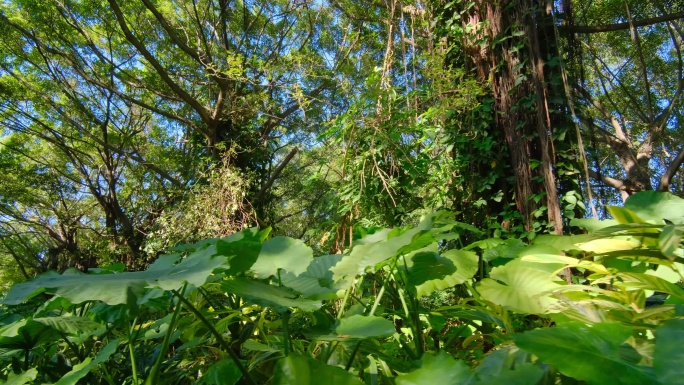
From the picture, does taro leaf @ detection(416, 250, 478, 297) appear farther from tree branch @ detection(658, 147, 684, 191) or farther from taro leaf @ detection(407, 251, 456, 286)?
tree branch @ detection(658, 147, 684, 191)

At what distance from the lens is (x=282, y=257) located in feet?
1.98

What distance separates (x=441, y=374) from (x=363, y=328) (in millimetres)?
116

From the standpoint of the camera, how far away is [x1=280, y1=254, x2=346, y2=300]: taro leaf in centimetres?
50

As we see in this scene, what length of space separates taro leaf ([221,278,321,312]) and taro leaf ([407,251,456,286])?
156 millimetres

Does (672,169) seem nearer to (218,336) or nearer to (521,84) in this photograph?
(521,84)

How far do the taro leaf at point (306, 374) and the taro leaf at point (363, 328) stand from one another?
0.04 metres

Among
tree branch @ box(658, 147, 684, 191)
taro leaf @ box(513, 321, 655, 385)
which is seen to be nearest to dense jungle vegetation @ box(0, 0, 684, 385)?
taro leaf @ box(513, 321, 655, 385)

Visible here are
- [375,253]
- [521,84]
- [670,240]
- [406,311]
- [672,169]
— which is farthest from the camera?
[672,169]

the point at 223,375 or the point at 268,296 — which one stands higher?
the point at 268,296

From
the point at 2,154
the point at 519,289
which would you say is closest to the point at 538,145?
the point at 519,289

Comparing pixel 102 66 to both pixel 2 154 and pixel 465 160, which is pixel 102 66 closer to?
pixel 2 154

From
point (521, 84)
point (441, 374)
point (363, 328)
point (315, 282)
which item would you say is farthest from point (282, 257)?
point (521, 84)

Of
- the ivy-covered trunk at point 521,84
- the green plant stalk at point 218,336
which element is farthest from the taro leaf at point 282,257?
the ivy-covered trunk at point 521,84

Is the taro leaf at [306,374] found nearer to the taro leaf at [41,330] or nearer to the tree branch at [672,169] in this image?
the taro leaf at [41,330]
